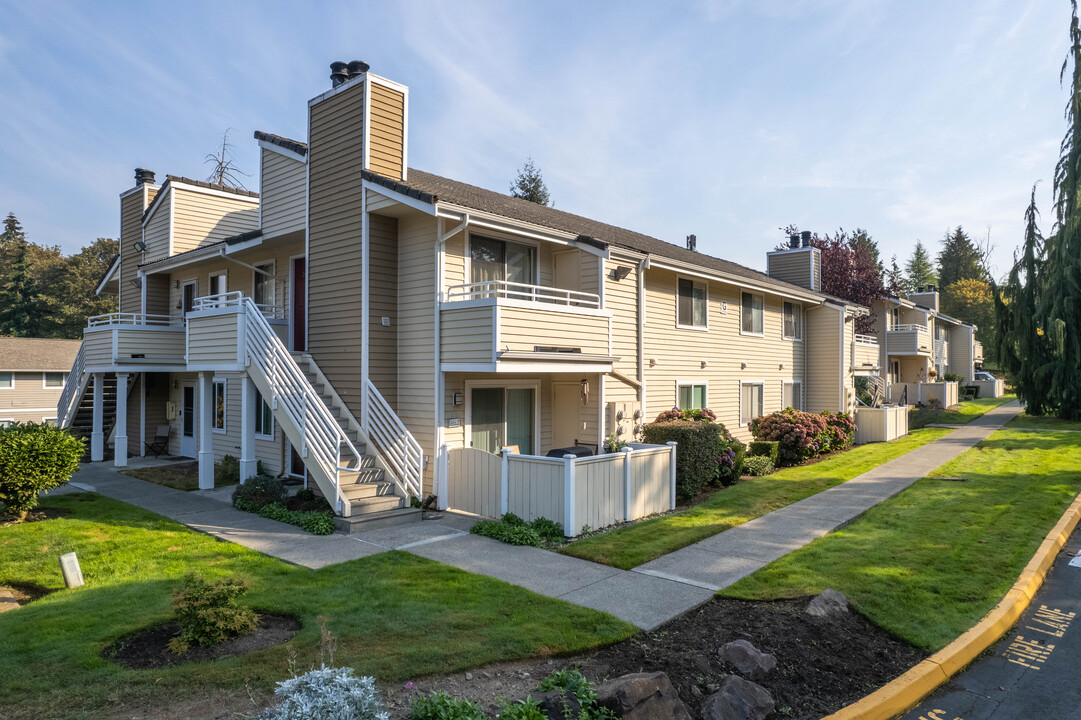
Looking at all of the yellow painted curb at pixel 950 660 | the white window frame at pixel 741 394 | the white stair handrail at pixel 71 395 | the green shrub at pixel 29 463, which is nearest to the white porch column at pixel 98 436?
the white stair handrail at pixel 71 395

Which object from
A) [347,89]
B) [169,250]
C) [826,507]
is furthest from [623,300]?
[169,250]

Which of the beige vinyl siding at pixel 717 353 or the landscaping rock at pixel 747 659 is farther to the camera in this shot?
the beige vinyl siding at pixel 717 353

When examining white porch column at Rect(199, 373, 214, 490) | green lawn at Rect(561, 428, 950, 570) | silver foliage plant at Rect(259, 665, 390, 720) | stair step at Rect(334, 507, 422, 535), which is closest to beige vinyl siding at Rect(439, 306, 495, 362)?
stair step at Rect(334, 507, 422, 535)

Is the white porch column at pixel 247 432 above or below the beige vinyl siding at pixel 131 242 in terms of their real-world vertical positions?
below

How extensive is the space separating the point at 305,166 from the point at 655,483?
1027 cm

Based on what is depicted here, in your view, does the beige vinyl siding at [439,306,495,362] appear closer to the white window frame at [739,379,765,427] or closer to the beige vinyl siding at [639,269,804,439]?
the beige vinyl siding at [639,269,804,439]

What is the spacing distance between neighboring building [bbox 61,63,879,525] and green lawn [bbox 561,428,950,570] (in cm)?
312

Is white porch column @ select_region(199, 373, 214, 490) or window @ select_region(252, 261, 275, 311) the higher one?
window @ select_region(252, 261, 275, 311)

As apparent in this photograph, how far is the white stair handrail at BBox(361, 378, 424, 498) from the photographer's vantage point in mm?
12000

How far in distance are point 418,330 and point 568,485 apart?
4.53 metres

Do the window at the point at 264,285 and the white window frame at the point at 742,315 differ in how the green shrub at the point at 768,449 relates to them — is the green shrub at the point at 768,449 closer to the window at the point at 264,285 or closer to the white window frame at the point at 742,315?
the white window frame at the point at 742,315

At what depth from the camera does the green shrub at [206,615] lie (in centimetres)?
589

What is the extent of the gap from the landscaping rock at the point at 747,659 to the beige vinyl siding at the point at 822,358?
20.4m

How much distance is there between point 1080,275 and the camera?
24141 mm
